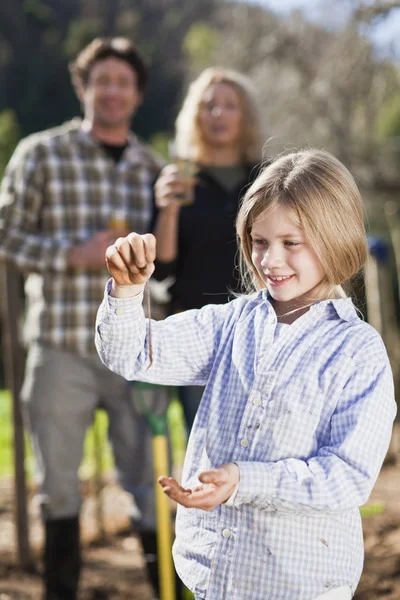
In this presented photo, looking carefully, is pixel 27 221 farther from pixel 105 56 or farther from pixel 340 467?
pixel 340 467

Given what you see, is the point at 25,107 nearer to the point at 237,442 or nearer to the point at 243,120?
the point at 243,120

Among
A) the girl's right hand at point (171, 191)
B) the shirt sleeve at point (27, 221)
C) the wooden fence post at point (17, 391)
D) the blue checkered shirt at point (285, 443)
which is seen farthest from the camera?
the wooden fence post at point (17, 391)

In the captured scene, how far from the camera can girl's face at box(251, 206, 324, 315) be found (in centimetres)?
151

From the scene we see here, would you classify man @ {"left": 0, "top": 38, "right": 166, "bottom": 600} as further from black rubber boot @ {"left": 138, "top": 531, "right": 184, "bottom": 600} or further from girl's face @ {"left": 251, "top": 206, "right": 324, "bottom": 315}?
girl's face @ {"left": 251, "top": 206, "right": 324, "bottom": 315}

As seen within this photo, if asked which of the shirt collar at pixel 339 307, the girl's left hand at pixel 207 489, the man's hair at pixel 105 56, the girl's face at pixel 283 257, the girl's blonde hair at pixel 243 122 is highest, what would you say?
the man's hair at pixel 105 56

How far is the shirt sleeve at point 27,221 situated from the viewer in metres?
2.92

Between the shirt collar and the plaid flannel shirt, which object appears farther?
the plaid flannel shirt

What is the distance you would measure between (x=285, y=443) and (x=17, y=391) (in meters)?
2.44

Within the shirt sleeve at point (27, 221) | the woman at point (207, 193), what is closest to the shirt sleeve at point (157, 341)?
the woman at point (207, 193)

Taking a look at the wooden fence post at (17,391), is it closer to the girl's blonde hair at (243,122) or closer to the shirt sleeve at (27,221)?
the shirt sleeve at (27,221)

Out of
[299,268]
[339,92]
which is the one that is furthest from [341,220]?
[339,92]

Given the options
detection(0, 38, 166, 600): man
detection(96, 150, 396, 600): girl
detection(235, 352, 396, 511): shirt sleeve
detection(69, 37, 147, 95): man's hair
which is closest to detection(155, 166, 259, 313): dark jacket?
detection(0, 38, 166, 600): man

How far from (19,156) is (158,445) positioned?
3.93 ft

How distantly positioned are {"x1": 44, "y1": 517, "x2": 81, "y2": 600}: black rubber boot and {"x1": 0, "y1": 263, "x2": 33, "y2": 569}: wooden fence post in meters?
0.80
